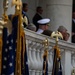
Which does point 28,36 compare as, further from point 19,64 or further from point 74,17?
point 74,17

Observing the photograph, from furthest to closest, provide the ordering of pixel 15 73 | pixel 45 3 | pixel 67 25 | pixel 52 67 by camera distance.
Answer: pixel 45 3 → pixel 67 25 → pixel 52 67 → pixel 15 73

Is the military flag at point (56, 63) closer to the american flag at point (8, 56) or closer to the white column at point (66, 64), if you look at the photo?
the white column at point (66, 64)

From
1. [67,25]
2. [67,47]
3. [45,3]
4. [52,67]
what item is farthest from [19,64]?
[45,3]

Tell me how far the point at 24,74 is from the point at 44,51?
2.55 m

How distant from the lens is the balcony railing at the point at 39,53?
11539 mm

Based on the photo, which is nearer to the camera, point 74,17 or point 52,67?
point 52,67

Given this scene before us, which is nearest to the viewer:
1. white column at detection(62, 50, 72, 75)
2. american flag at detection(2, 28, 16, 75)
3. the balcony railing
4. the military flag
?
american flag at detection(2, 28, 16, 75)

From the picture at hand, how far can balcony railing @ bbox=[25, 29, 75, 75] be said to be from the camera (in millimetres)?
11539

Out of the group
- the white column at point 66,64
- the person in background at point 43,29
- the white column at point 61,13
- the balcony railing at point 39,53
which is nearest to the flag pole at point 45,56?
the balcony railing at point 39,53

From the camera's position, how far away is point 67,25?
54.5ft

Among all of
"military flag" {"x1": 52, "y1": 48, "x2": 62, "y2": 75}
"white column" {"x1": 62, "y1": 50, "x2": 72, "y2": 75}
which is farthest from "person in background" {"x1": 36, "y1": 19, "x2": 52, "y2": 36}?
"military flag" {"x1": 52, "y1": 48, "x2": 62, "y2": 75}

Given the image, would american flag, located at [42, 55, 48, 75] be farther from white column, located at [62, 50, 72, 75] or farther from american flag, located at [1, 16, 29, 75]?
american flag, located at [1, 16, 29, 75]

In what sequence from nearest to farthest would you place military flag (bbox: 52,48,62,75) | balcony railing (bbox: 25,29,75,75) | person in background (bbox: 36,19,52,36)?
balcony railing (bbox: 25,29,75,75), military flag (bbox: 52,48,62,75), person in background (bbox: 36,19,52,36)

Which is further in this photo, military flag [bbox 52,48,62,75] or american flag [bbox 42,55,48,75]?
military flag [bbox 52,48,62,75]
